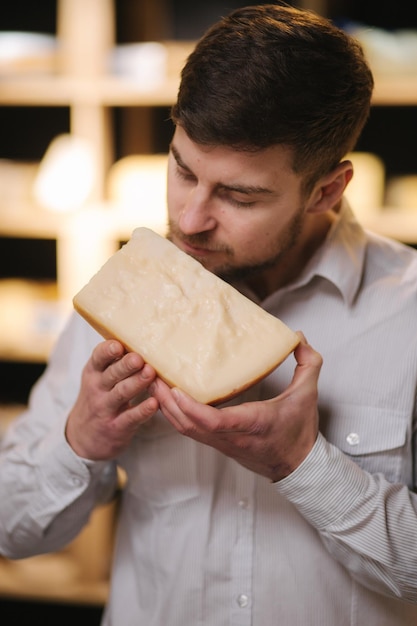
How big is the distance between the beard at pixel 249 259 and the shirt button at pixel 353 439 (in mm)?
307

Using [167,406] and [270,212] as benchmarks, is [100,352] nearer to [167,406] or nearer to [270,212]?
[167,406]

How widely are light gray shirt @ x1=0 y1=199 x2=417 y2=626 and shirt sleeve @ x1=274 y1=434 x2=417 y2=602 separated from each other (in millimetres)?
13

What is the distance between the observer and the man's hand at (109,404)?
3.09ft

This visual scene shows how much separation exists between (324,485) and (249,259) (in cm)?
37

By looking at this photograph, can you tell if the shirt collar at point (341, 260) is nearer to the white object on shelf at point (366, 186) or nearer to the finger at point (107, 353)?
the finger at point (107, 353)

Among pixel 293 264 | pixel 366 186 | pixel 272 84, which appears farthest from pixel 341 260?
pixel 366 186

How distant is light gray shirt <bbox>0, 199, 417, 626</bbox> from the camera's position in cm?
113

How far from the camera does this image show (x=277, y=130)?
1.01 metres

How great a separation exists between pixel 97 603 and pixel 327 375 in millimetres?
1657

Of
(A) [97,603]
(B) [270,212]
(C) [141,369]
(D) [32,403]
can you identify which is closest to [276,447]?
(C) [141,369]

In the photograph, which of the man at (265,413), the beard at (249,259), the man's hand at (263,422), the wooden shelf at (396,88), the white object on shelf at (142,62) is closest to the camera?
the man's hand at (263,422)

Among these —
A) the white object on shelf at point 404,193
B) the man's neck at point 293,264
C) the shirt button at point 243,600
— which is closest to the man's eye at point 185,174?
the man's neck at point 293,264

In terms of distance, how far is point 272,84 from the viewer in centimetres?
99

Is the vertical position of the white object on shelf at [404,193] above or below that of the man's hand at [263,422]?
below
